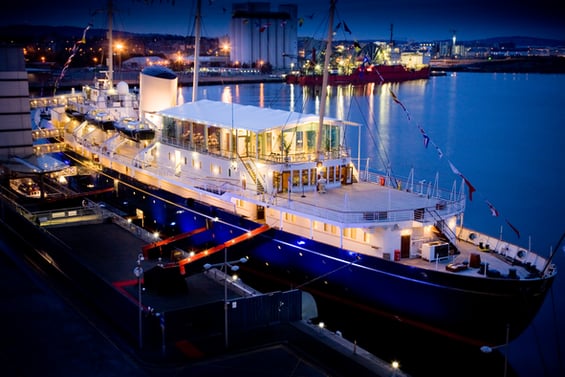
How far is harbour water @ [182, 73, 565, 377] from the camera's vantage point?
22.0 meters

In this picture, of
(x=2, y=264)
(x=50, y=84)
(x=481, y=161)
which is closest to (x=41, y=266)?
(x=2, y=264)

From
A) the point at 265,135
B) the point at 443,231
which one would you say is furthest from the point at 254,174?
the point at 443,231

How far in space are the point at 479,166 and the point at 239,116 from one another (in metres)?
36.4

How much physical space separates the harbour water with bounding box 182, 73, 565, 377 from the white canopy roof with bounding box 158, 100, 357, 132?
187 inches

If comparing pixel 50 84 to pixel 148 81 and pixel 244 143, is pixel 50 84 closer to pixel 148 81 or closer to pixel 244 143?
pixel 148 81

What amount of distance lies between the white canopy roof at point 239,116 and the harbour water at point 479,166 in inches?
187

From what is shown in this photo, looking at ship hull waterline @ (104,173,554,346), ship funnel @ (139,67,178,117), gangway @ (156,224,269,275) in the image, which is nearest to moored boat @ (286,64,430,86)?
ship funnel @ (139,67,178,117)

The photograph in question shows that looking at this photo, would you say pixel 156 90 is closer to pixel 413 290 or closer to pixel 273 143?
pixel 273 143

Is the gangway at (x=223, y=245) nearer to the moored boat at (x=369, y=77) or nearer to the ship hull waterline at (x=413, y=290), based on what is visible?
the ship hull waterline at (x=413, y=290)

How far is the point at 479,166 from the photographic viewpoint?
196 ft

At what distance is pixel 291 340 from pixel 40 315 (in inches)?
295

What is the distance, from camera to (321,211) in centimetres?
2366

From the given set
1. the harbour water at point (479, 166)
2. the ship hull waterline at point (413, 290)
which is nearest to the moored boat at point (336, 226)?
the ship hull waterline at point (413, 290)

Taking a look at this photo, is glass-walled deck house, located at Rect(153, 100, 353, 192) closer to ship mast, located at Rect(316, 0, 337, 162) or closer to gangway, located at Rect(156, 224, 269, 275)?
ship mast, located at Rect(316, 0, 337, 162)
